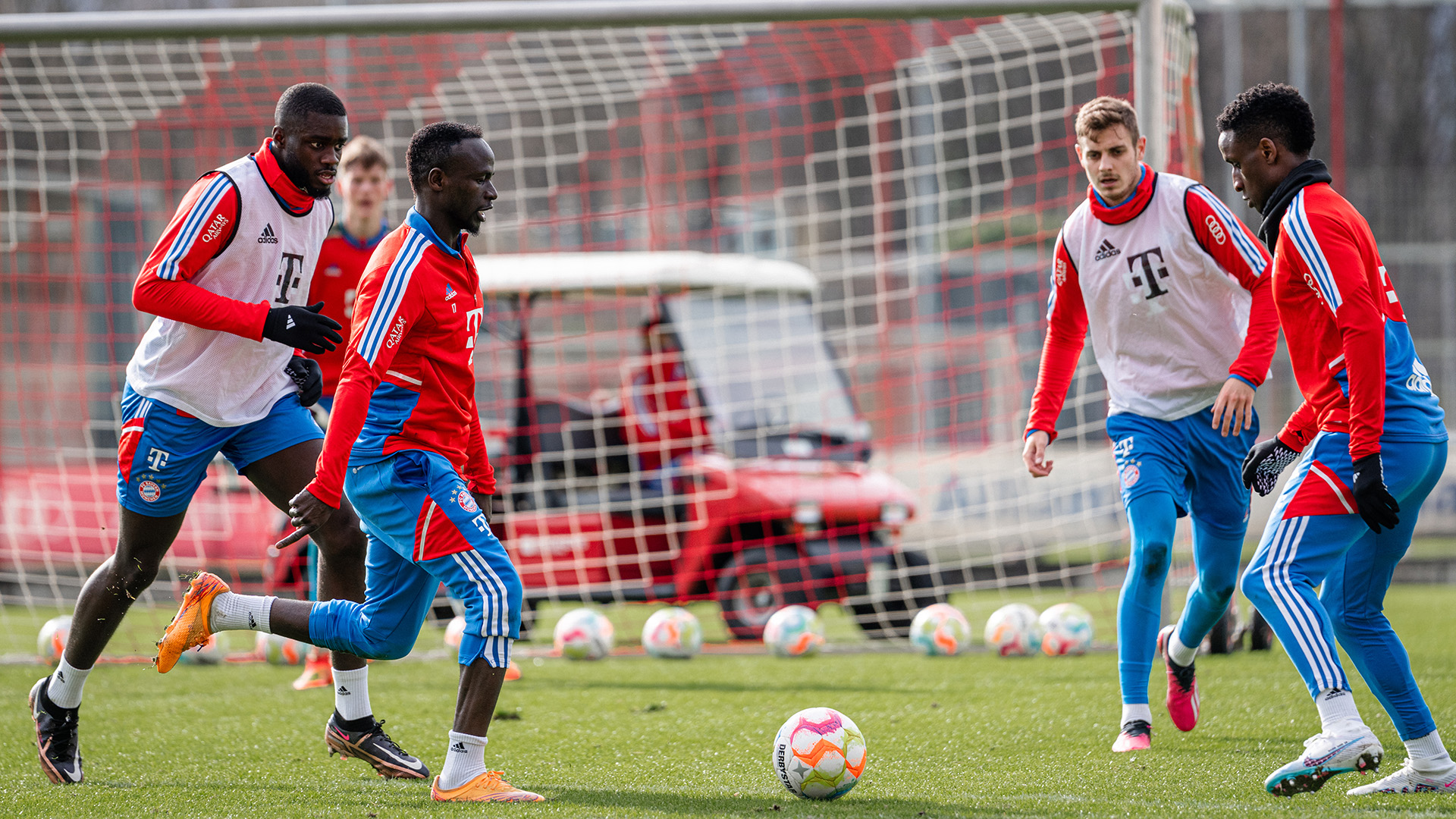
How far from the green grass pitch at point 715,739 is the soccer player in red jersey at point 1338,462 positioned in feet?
0.62

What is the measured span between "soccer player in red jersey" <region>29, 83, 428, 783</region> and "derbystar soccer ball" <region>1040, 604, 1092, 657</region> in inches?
142

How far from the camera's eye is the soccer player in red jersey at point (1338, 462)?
3078 millimetres

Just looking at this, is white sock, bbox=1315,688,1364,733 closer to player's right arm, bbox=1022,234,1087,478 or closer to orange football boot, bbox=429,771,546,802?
player's right arm, bbox=1022,234,1087,478

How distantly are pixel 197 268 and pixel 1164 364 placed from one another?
295 centimetres

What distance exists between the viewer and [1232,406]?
155 inches

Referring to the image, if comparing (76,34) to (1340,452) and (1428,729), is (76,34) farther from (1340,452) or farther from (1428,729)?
(1428,729)

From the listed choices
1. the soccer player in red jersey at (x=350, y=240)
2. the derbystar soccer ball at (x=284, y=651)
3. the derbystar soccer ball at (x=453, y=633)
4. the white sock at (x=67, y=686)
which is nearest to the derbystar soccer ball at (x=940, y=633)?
the derbystar soccer ball at (x=453, y=633)

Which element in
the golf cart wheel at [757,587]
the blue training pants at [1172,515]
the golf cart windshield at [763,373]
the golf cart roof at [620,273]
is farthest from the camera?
the golf cart roof at [620,273]

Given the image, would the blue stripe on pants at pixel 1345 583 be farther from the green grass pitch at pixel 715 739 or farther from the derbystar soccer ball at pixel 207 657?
the derbystar soccer ball at pixel 207 657

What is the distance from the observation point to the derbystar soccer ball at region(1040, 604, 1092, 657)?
6.39 meters

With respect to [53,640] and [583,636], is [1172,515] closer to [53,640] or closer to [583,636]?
[583,636]

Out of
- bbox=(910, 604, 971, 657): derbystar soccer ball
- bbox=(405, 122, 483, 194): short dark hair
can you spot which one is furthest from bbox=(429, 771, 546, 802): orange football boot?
bbox=(910, 604, 971, 657): derbystar soccer ball

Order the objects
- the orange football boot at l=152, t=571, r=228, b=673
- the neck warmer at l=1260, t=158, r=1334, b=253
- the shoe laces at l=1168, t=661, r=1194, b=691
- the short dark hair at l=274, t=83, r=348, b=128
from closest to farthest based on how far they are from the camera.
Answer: the neck warmer at l=1260, t=158, r=1334, b=253
the orange football boot at l=152, t=571, r=228, b=673
the short dark hair at l=274, t=83, r=348, b=128
the shoe laces at l=1168, t=661, r=1194, b=691

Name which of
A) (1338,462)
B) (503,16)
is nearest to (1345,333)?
(1338,462)
